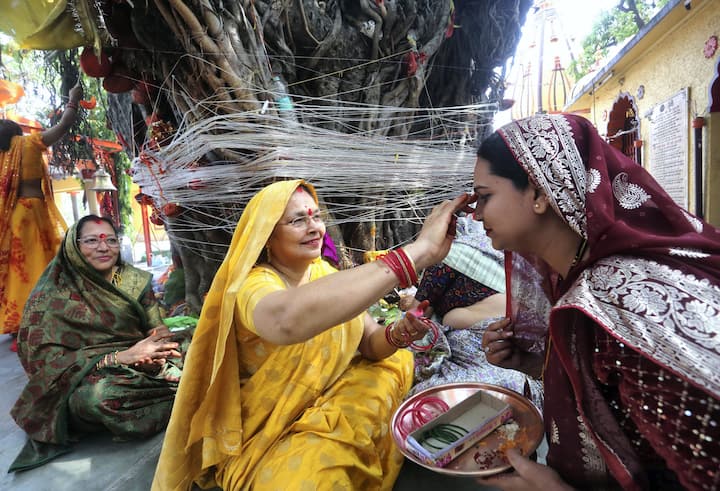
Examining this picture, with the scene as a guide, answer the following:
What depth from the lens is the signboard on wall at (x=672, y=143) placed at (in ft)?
24.2

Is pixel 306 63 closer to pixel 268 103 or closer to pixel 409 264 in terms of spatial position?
pixel 268 103

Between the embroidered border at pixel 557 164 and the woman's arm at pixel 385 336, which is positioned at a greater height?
the embroidered border at pixel 557 164

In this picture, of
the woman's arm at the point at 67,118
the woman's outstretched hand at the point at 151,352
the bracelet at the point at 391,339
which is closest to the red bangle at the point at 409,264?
the bracelet at the point at 391,339

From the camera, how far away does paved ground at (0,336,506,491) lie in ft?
6.99

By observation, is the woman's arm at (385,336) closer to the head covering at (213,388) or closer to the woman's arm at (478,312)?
the woman's arm at (478,312)

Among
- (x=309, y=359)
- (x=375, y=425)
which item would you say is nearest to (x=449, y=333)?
(x=375, y=425)

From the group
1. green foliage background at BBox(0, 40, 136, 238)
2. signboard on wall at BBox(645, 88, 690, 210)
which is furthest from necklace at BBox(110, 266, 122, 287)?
signboard on wall at BBox(645, 88, 690, 210)

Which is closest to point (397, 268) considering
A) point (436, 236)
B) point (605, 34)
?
point (436, 236)

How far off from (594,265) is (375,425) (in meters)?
1.23

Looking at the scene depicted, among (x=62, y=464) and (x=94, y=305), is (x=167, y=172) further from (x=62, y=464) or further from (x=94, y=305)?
(x=62, y=464)

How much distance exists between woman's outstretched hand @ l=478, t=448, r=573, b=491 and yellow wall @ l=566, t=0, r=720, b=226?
303 inches

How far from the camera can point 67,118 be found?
14.8ft

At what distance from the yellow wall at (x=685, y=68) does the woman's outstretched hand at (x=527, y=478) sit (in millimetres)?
7702

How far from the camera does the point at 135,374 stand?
2.78m
